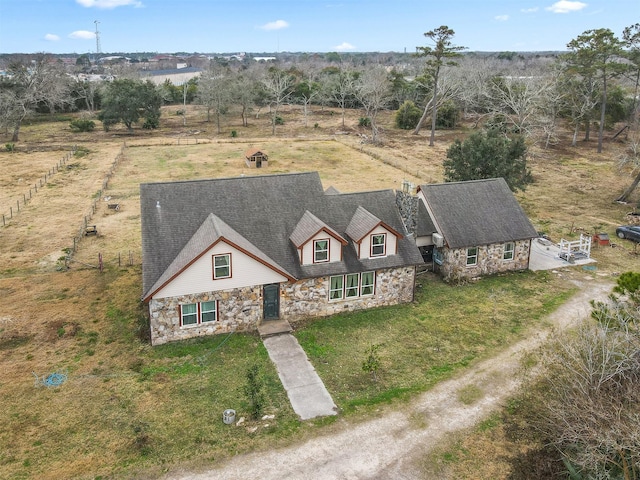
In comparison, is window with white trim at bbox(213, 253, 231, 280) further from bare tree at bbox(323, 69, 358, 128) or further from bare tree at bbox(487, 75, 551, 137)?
bare tree at bbox(323, 69, 358, 128)

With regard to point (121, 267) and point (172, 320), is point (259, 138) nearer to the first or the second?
point (121, 267)

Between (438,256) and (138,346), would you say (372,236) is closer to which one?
(438,256)

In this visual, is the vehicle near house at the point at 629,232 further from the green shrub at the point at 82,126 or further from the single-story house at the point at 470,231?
the green shrub at the point at 82,126

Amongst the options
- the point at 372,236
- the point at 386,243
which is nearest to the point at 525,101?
the point at 386,243

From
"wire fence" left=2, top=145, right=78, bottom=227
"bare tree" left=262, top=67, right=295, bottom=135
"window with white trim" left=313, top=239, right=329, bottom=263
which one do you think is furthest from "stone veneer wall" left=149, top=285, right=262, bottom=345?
"bare tree" left=262, top=67, right=295, bottom=135

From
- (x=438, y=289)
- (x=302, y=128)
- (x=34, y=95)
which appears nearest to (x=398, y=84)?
(x=302, y=128)

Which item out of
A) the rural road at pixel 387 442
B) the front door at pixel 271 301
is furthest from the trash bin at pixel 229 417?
the front door at pixel 271 301

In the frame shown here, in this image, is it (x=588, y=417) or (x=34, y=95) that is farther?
(x=34, y=95)
